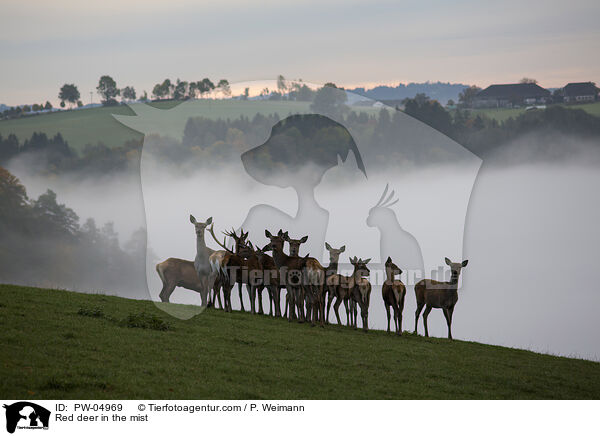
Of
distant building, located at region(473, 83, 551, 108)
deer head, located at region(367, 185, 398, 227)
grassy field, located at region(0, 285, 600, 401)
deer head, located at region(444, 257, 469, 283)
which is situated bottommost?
grassy field, located at region(0, 285, 600, 401)

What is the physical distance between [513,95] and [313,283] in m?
78.9

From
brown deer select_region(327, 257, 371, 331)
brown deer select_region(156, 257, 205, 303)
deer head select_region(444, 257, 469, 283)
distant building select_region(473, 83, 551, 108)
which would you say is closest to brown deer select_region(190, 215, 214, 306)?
brown deer select_region(156, 257, 205, 303)

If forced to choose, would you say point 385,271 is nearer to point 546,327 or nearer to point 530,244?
point 546,327

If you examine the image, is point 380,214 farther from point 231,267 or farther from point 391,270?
point 231,267

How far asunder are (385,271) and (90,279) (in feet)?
241

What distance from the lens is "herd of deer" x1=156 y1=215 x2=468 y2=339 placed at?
22578 mm

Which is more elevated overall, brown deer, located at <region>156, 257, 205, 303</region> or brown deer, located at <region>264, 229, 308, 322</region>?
brown deer, located at <region>264, 229, 308, 322</region>

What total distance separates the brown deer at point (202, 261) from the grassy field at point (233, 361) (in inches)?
90.9

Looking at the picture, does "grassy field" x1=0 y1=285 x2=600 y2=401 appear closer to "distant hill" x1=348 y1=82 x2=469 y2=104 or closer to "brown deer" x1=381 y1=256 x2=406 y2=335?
"brown deer" x1=381 y1=256 x2=406 y2=335
